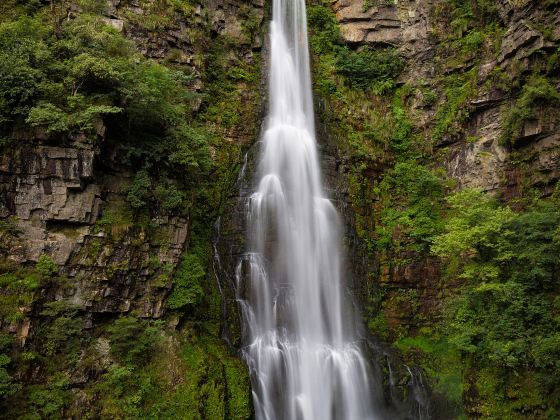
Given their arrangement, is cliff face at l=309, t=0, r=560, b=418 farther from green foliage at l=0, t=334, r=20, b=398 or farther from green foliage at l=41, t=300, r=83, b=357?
green foliage at l=0, t=334, r=20, b=398

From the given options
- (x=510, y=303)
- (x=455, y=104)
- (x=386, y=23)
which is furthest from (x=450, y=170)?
(x=386, y=23)

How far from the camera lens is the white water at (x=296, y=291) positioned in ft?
43.5

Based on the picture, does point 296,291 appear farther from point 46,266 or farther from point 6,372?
point 6,372

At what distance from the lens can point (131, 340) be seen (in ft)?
37.6

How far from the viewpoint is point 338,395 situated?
1363 cm

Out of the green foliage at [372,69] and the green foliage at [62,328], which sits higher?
the green foliage at [372,69]

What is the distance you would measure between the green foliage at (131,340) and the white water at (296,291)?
10.6 ft

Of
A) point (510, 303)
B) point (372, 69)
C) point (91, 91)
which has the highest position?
point (372, 69)

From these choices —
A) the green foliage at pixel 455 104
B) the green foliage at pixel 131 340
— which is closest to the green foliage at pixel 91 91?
the green foliage at pixel 131 340

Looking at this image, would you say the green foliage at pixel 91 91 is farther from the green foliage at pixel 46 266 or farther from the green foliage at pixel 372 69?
the green foliage at pixel 372 69

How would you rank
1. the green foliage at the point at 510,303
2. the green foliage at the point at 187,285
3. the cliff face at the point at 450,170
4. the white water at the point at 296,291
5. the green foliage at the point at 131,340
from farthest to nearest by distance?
the white water at the point at 296,291, the cliff face at the point at 450,170, the green foliage at the point at 187,285, the green foliage at the point at 510,303, the green foliage at the point at 131,340

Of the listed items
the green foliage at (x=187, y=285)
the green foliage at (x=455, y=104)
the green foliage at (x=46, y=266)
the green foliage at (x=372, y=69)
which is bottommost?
the green foliage at (x=187, y=285)

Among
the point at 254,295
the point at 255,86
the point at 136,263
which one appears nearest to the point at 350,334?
the point at 254,295

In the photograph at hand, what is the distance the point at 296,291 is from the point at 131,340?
629cm
